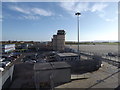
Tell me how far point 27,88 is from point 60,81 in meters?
3.60

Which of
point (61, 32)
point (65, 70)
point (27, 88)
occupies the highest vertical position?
point (61, 32)

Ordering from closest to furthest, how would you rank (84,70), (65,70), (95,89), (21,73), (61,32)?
(95,89), (65,70), (21,73), (84,70), (61,32)

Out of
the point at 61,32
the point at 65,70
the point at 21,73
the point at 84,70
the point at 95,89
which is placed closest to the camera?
the point at 95,89

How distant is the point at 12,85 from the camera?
11625 mm

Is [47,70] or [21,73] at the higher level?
[47,70]

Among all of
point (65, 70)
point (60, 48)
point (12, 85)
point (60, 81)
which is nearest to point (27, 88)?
point (12, 85)

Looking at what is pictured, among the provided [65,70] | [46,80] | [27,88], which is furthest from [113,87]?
[27,88]

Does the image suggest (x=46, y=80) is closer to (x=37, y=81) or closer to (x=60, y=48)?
(x=37, y=81)

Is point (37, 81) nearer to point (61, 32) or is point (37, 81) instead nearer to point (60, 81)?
point (60, 81)

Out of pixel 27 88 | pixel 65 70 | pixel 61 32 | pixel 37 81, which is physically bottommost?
pixel 27 88

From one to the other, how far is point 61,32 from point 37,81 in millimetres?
31543

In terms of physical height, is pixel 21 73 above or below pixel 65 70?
below

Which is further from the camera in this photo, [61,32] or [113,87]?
[61,32]

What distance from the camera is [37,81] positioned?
11039 millimetres
